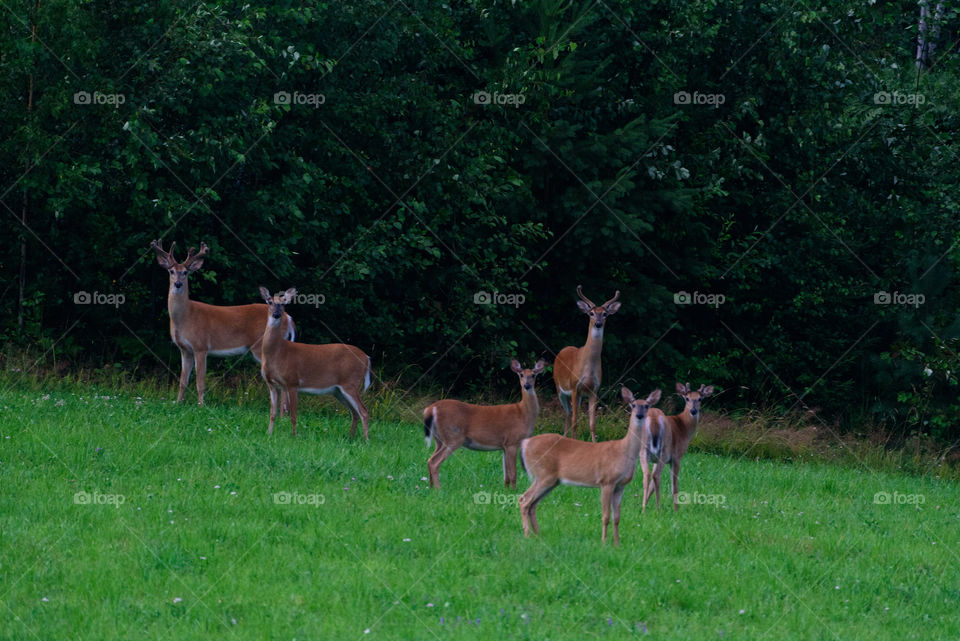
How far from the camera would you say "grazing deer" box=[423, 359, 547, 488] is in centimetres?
1160

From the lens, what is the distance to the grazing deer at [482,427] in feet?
38.1

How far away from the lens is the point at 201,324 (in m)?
16.5

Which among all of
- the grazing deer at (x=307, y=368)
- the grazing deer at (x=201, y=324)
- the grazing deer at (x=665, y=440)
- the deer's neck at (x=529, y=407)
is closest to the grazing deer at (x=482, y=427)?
the deer's neck at (x=529, y=407)

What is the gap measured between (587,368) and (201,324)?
532 cm

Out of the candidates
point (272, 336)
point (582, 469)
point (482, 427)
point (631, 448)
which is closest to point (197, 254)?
point (272, 336)

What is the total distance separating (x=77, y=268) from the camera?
61.5 feet

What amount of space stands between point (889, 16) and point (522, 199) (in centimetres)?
837

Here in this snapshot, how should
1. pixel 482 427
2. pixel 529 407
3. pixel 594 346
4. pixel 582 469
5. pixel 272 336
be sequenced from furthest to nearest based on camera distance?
1. pixel 594 346
2. pixel 272 336
3. pixel 529 407
4. pixel 482 427
5. pixel 582 469

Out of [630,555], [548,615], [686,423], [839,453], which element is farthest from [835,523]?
[839,453]

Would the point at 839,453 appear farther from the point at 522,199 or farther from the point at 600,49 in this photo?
the point at 600,49

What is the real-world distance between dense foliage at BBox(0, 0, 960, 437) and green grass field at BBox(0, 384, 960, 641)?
5.74 metres

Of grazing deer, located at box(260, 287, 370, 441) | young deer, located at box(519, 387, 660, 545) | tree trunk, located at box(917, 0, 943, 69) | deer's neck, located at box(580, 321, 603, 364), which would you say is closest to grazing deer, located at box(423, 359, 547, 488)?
young deer, located at box(519, 387, 660, 545)

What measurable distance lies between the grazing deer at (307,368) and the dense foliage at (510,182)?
3.21m

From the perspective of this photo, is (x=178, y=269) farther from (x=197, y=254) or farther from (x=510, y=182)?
→ (x=510, y=182)
